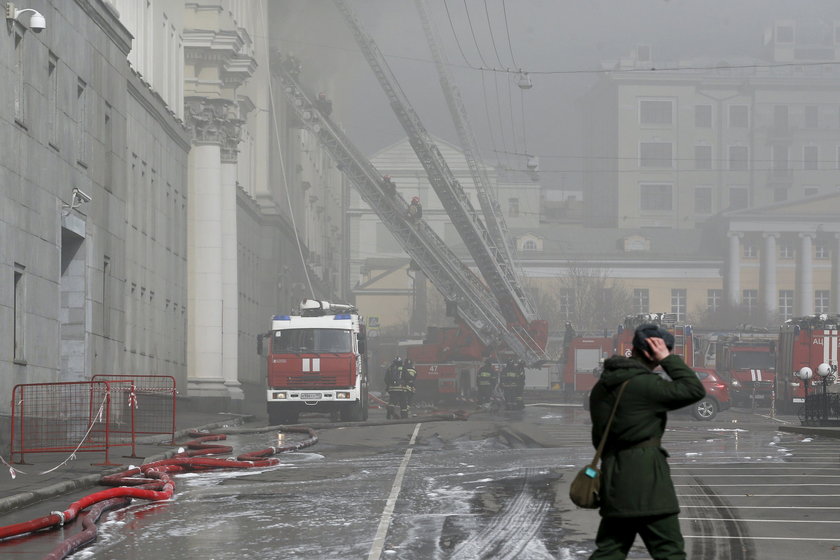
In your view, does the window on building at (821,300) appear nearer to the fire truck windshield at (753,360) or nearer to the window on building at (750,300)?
the window on building at (750,300)

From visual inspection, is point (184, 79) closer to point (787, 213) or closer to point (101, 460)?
point (101, 460)

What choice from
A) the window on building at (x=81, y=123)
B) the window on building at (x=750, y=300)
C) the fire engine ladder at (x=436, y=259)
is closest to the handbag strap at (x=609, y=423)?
the window on building at (x=81, y=123)

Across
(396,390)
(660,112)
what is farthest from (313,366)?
(660,112)

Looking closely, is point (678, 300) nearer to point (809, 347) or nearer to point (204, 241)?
point (809, 347)

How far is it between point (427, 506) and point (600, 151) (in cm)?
16446

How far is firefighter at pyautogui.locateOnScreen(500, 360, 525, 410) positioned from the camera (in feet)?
163

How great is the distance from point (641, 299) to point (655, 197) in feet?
141

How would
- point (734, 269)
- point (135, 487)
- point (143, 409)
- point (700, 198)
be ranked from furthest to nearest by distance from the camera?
point (700, 198) < point (734, 269) < point (143, 409) < point (135, 487)

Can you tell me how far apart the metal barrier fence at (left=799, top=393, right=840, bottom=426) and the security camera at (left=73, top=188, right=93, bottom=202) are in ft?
54.2

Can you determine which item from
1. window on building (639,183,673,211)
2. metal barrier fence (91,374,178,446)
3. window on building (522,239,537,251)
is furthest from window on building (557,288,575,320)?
metal barrier fence (91,374,178,446)

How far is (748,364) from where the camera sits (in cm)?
6025

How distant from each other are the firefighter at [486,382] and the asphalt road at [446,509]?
24.1 m

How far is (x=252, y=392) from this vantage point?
64938 millimetres

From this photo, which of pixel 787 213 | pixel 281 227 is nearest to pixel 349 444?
pixel 281 227
